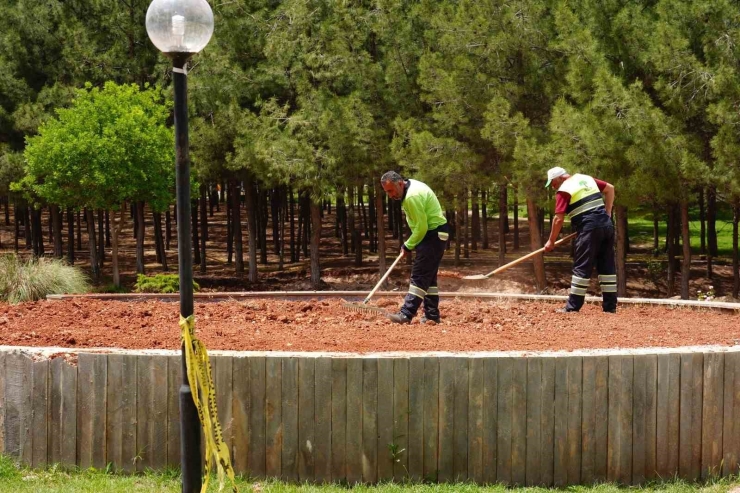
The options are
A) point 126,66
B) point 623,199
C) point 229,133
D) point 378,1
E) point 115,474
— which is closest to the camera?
point 115,474

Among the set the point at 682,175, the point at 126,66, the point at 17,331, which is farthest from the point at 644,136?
the point at 126,66

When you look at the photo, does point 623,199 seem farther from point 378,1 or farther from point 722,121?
point 378,1

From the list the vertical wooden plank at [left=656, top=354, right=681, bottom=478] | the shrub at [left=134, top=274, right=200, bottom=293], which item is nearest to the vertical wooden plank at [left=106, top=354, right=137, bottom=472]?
the vertical wooden plank at [left=656, top=354, right=681, bottom=478]

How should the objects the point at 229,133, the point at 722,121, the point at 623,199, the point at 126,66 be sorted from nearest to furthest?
1. the point at 722,121
2. the point at 623,199
3. the point at 229,133
4. the point at 126,66

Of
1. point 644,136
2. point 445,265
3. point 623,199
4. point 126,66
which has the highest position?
point 126,66

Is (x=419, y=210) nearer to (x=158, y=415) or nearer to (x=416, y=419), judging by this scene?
(x=416, y=419)

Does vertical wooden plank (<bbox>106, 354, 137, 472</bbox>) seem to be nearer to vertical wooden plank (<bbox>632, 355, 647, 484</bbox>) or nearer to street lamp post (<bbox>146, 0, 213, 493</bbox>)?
street lamp post (<bbox>146, 0, 213, 493</bbox>)

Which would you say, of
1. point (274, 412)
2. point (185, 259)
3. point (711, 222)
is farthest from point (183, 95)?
point (711, 222)

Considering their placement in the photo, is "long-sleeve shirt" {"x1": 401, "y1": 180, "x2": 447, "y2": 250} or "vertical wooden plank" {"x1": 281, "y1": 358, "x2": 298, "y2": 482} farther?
"long-sleeve shirt" {"x1": 401, "y1": 180, "x2": 447, "y2": 250}

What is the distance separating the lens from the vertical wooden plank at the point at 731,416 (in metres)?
6.46

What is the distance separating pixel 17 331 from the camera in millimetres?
8633

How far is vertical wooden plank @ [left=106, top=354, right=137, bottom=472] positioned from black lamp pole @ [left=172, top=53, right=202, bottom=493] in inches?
41.0

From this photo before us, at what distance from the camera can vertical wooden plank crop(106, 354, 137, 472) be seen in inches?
251

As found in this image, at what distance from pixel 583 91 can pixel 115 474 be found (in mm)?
16960
